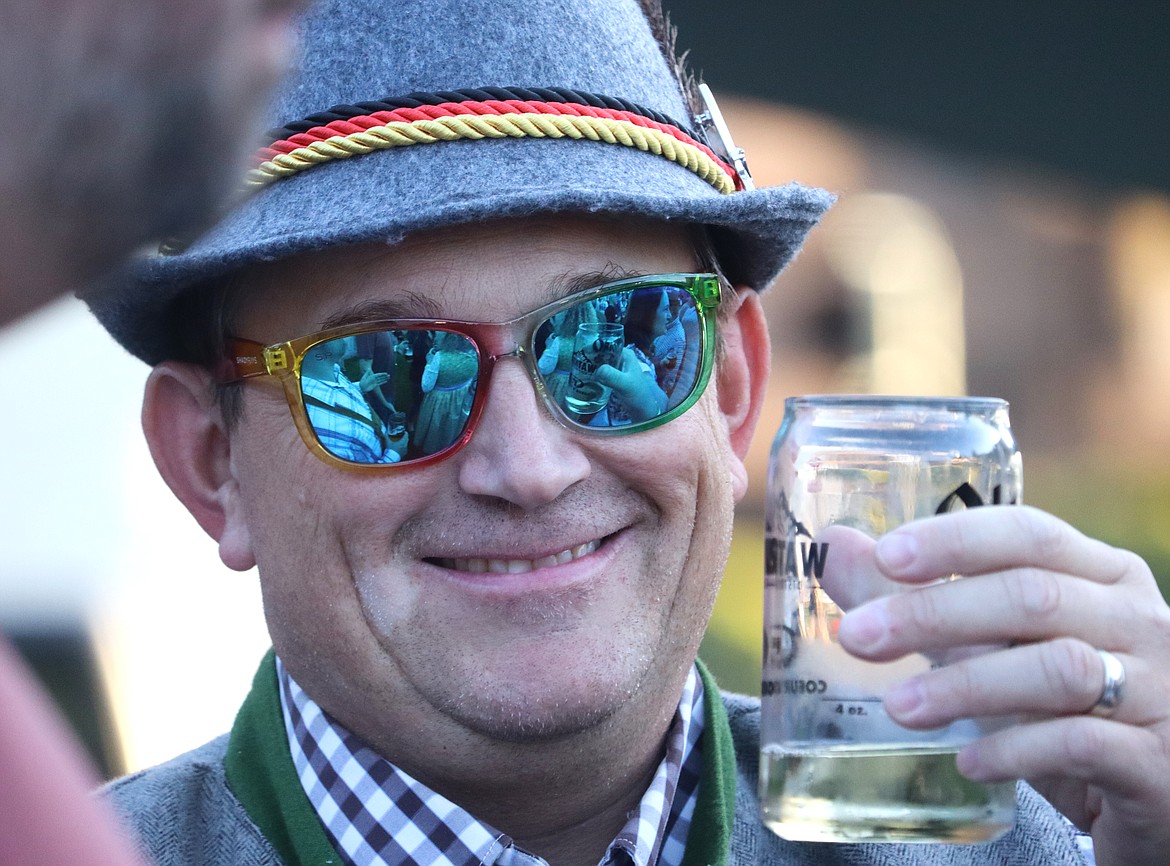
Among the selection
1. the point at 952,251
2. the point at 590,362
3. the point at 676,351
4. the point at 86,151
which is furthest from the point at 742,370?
the point at 952,251

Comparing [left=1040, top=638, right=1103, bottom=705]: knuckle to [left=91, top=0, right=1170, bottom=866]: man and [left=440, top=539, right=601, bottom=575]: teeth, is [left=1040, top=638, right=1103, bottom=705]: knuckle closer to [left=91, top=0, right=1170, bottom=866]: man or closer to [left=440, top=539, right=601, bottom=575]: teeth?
[left=91, top=0, right=1170, bottom=866]: man

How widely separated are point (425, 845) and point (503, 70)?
116 centimetres

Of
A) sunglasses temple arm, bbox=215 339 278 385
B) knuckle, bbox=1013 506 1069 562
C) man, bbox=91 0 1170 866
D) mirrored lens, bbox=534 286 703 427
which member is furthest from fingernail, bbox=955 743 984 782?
sunglasses temple arm, bbox=215 339 278 385

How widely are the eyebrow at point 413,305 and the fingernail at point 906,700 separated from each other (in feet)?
2.69

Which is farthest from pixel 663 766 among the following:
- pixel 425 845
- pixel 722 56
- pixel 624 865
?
pixel 722 56

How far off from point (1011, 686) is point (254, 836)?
1.21m

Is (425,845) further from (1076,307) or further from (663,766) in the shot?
(1076,307)

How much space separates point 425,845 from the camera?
6.61 feet

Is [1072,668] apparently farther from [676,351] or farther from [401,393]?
[401,393]

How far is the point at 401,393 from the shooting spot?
6.23ft

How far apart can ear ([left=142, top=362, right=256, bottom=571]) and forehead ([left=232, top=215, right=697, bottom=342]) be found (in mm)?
277

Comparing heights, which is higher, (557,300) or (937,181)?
(937,181)

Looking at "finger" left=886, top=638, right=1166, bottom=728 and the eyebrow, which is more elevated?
the eyebrow

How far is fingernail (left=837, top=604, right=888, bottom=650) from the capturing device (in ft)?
4.54
